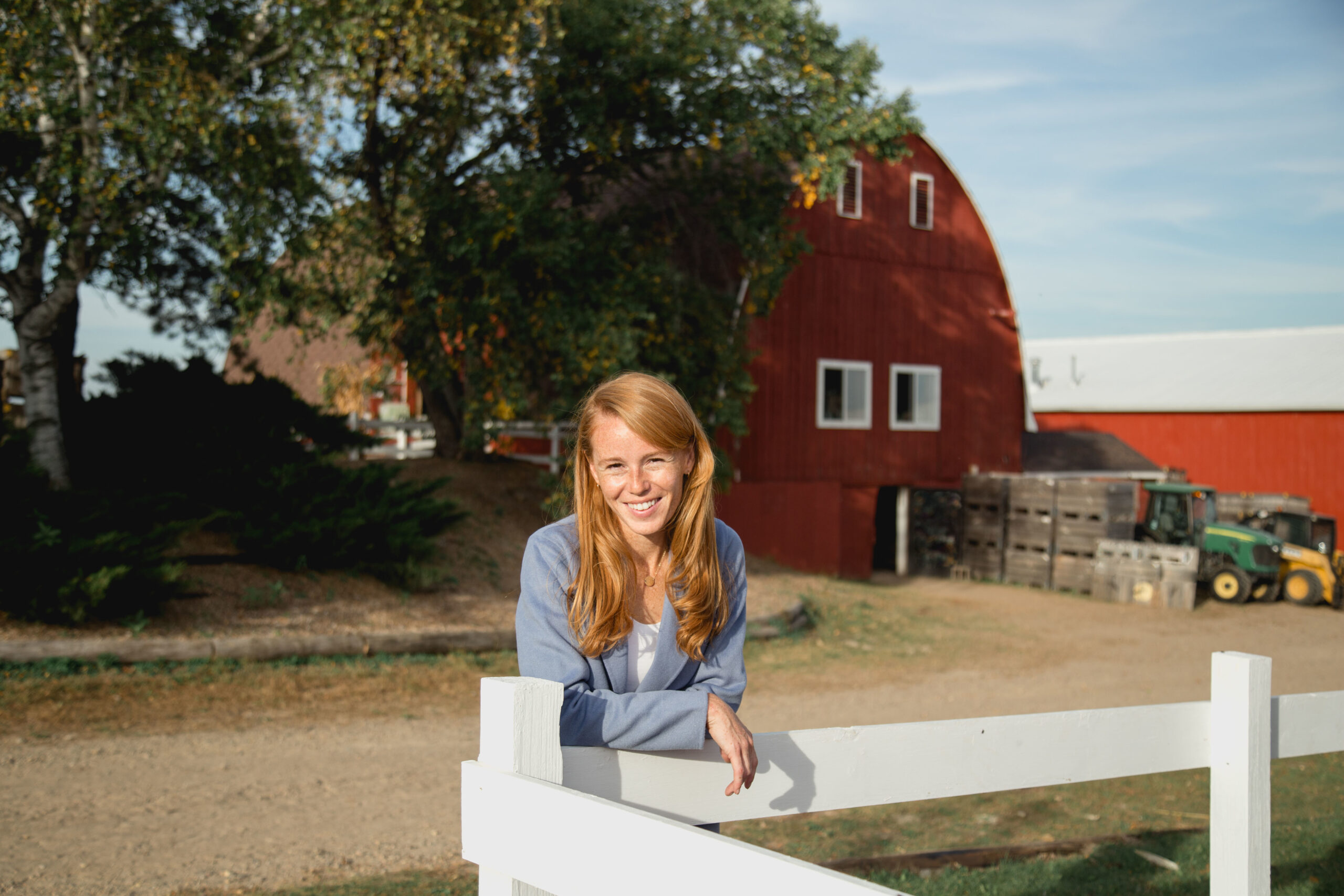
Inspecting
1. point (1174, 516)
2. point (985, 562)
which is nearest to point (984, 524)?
point (985, 562)

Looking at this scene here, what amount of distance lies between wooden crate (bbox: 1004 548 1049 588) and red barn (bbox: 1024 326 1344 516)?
513 inches

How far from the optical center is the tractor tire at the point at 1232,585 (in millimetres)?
17156

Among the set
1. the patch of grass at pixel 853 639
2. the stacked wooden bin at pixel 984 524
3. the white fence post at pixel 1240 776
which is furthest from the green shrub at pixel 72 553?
the stacked wooden bin at pixel 984 524

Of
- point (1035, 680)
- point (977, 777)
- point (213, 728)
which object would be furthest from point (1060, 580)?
point (977, 777)

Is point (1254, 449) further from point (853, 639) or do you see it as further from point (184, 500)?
point (184, 500)

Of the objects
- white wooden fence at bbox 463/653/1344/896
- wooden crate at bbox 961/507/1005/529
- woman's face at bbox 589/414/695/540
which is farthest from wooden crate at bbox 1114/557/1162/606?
woman's face at bbox 589/414/695/540

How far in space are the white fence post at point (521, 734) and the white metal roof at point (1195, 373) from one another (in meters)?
30.9

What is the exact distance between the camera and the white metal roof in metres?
29.4

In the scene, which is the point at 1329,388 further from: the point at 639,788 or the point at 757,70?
the point at 639,788

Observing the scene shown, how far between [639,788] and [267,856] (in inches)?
167

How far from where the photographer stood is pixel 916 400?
21438 millimetres

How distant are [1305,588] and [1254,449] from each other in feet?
42.0

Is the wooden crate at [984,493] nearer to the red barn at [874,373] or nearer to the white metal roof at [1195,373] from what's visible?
the red barn at [874,373]

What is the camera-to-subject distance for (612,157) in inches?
594
